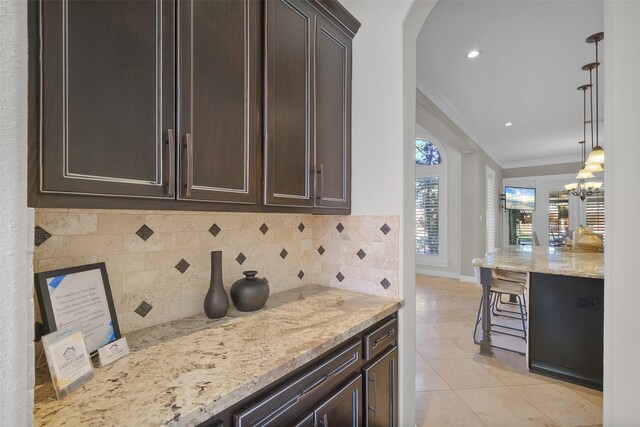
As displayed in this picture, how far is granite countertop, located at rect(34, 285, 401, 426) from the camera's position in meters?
0.72

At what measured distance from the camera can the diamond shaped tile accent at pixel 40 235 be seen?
962 millimetres

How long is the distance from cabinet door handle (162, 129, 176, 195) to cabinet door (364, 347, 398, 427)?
115 cm

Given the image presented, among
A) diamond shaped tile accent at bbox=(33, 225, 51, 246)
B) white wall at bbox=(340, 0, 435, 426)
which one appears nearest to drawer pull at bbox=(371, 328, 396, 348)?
white wall at bbox=(340, 0, 435, 426)

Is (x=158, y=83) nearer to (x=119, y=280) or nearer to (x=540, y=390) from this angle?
(x=119, y=280)

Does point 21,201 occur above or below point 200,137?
below

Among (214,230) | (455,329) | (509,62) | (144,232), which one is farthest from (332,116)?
(455,329)

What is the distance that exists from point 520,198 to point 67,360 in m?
9.74

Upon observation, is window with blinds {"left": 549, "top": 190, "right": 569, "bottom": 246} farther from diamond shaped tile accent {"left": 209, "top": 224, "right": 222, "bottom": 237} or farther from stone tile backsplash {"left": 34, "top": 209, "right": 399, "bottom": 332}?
diamond shaped tile accent {"left": 209, "top": 224, "right": 222, "bottom": 237}

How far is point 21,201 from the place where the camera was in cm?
39

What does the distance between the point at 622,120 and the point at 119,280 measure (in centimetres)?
208

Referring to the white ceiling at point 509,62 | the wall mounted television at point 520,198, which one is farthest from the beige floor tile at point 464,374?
the wall mounted television at point 520,198

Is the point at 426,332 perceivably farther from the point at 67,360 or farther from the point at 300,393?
the point at 67,360

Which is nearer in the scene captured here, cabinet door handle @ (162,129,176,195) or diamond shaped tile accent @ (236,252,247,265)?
cabinet door handle @ (162,129,176,195)

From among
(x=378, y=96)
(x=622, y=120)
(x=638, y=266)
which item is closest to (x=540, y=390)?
(x=638, y=266)
